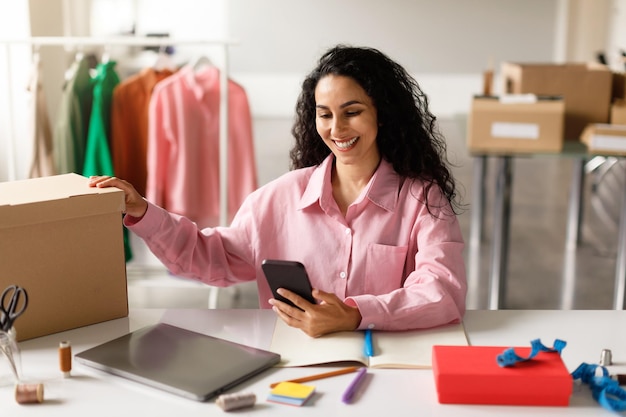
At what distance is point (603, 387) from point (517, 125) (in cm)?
215

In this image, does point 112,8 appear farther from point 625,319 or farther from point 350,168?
point 625,319

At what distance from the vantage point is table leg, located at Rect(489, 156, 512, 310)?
3.36m

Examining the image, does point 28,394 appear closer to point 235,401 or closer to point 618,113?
point 235,401

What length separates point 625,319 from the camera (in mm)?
1612

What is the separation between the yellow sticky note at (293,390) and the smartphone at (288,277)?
0.22m

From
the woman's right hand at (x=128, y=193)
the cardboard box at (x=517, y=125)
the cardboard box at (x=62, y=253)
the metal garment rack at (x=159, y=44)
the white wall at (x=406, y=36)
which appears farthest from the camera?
the white wall at (x=406, y=36)

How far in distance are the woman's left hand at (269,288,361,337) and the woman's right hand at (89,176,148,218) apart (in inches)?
14.3

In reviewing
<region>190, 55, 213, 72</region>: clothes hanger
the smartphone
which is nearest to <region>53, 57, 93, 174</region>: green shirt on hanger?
<region>190, 55, 213, 72</region>: clothes hanger

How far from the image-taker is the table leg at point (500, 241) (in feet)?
11.0

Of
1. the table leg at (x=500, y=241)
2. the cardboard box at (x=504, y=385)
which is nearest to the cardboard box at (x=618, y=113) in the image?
the table leg at (x=500, y=241)

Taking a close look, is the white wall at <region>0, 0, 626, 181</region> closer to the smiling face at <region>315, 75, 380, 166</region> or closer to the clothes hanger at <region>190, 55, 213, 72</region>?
the clothes hanger at <region>190, 55, 213, 72</region>

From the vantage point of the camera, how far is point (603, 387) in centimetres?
126

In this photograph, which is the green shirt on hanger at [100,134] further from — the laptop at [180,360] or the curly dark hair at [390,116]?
the laptop at [180,360]

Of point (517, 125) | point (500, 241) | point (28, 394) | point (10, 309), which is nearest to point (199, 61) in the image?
point (517, 125)
